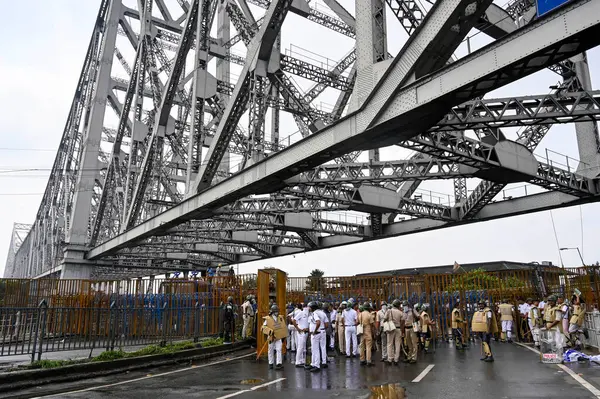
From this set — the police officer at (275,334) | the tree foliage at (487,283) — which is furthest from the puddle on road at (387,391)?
the tree foliage at (487,283)

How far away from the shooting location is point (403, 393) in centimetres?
878

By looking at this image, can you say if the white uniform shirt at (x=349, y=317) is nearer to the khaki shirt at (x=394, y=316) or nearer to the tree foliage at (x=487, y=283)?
the khaki shirt at (x=394, y=316)

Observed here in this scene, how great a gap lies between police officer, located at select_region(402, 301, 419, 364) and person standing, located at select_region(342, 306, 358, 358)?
147 cm

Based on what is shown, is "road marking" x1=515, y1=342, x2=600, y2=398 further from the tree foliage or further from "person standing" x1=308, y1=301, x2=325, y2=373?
the tree foliage

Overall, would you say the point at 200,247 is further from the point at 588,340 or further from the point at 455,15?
the point at 455,15

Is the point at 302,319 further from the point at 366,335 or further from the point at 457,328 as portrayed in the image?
the point at 457,328

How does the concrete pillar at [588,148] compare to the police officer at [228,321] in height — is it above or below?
above

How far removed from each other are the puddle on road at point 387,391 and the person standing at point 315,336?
2776mm

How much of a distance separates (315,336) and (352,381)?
→ 2220 mm

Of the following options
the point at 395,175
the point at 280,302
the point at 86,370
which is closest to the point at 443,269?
the point at 395,175

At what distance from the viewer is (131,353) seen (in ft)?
43.5

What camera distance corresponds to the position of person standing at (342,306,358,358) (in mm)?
14031

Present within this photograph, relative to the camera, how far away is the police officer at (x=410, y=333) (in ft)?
43.7

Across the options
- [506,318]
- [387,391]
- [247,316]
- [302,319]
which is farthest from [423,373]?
[247,316]
